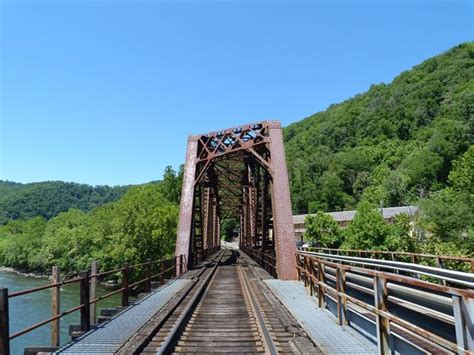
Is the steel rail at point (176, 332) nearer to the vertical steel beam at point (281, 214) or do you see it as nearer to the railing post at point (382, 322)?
the railing post at point (382, 322)

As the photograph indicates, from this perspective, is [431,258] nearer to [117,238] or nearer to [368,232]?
[368,232]

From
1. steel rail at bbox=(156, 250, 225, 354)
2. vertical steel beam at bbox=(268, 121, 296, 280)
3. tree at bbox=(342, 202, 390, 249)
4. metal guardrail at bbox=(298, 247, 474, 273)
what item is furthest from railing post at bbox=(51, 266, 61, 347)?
tree at bbox=(342, 202, 390, 249)

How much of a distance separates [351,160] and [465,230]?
3131 inches

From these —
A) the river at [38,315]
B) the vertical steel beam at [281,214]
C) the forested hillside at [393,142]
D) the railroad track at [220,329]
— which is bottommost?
the river at [38,315]

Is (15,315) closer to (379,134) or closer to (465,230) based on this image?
(465,230)

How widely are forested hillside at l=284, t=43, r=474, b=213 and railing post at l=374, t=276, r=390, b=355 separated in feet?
254

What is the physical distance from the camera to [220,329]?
7.59 metres

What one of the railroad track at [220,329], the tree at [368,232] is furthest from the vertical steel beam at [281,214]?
the tree at [368,232]

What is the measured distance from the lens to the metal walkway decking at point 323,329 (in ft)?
19.1

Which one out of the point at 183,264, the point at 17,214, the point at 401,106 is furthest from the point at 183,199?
the point at 17,214

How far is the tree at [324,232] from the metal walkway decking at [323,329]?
40.7m

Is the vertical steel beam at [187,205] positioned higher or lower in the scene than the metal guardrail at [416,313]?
higher

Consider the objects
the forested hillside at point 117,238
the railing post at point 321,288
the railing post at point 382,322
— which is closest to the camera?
the railing post at point 382,322

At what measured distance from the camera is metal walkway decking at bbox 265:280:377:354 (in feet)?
19.1
